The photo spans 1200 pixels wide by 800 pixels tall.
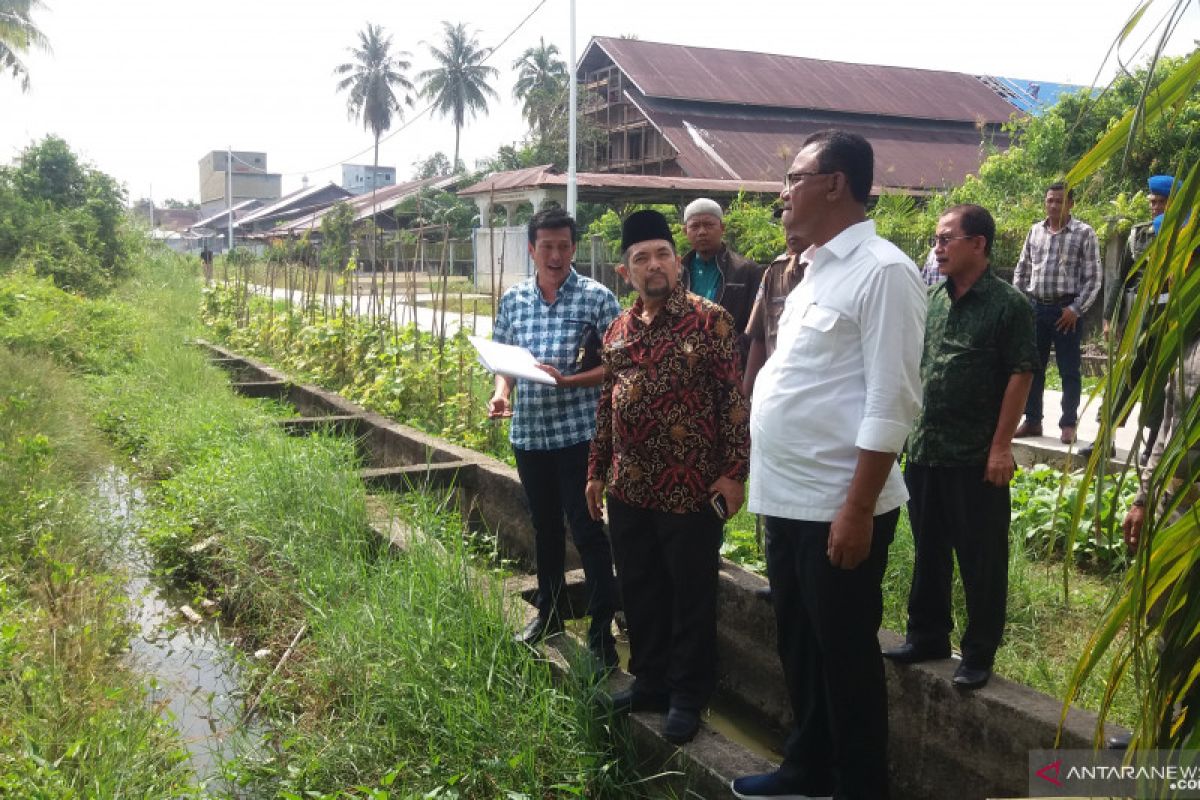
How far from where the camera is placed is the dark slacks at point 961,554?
315cm

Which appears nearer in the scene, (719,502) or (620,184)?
(719,502)

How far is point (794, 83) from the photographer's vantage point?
29.5m

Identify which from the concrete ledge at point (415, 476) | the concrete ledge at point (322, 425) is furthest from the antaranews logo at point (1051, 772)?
the concrete ledge at point (322, 425)

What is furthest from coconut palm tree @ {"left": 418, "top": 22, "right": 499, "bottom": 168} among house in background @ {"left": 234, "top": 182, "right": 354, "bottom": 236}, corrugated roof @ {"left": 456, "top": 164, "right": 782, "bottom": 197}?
corrugated roof @ {"left": 456, "top": 164, "right": 782, "bottom": 197}

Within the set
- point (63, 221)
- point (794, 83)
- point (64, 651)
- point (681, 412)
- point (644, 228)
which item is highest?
point (794, 83)

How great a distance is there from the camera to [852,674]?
2625 mm

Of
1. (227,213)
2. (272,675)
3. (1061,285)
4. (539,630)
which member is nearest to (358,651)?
(272,675)

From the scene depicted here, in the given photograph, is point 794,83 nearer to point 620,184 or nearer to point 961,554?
point 620,184

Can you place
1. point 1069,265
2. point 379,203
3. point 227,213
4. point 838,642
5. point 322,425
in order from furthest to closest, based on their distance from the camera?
point 227,213, point 379,203, point 322,425, point 1069,265, point 838,642

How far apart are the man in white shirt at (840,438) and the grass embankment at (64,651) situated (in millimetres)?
1958

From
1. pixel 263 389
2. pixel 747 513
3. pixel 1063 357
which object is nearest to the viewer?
pixel 747 513

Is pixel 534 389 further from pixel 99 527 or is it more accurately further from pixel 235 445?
pixel 235 445

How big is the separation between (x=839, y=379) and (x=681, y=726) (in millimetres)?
1265

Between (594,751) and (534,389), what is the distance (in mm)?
1390
